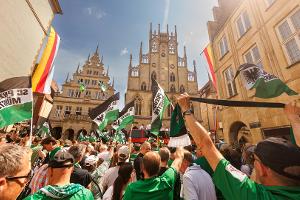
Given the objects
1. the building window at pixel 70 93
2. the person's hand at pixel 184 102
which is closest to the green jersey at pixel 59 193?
the person's hand at pixel 184 102

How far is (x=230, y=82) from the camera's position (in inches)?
429

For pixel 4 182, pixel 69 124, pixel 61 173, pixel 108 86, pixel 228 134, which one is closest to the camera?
pixel 4 182

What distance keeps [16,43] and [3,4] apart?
258 centimetres

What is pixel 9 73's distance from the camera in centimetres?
1159

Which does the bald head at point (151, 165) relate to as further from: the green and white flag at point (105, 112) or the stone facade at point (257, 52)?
the stone facade at point (257, 52)

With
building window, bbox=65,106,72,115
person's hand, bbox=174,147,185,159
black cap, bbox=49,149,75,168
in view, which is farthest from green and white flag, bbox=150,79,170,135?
building window, bbox=65,106,72,115

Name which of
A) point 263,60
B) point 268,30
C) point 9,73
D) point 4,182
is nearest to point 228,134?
point 263,60

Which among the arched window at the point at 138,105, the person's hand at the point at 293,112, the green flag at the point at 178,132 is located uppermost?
the arched window at the point at 138,105

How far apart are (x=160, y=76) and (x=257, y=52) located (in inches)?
1073

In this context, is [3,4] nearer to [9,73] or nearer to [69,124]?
[9,73]

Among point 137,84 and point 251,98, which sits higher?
point 137,84

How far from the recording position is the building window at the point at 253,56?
8.73 meters

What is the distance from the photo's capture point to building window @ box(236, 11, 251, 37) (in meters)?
9.72

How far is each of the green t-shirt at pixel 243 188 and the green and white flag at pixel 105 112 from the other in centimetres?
596
